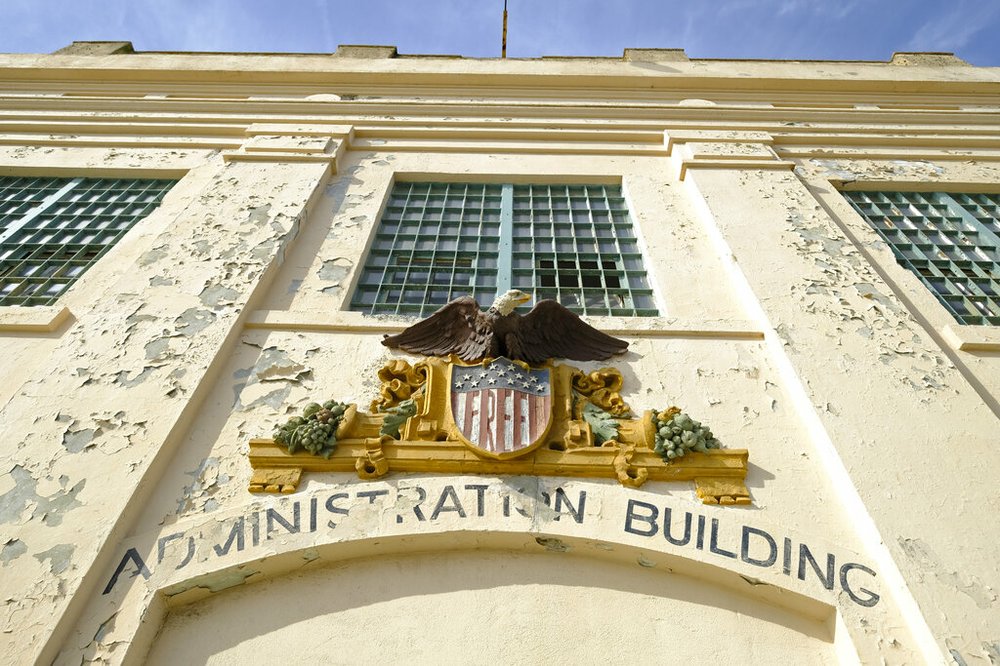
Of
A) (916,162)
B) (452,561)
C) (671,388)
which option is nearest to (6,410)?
(452,561)

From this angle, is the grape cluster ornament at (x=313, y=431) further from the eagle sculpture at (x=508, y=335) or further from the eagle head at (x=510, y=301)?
the eagle head at (x=510, y=301)

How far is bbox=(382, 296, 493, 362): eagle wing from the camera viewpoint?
4.18 meters

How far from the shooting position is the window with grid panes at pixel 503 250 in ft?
16.8

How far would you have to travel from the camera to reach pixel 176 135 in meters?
7.33

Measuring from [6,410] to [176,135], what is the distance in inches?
182

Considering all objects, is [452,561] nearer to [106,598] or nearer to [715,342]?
[106,598]

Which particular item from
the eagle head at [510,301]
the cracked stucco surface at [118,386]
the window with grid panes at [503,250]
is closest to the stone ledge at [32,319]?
the cracked stucco surface at [118,386]

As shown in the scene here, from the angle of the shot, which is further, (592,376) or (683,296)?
(683,296)

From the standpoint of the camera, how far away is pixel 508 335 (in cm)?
405

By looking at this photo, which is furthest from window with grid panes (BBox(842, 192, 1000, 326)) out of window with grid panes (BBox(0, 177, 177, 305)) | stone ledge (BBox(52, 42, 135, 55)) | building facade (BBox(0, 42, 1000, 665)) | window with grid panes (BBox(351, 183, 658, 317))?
stone ledge (BBox(52, 42, 135, 55))

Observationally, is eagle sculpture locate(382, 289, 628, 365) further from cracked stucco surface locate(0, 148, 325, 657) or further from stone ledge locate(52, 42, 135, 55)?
stone ledge locate(52, 42, 135, 55)

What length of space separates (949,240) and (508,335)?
15.2 ft

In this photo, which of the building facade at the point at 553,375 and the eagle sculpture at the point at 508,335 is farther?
the eagle sculpture at the point at 508,335

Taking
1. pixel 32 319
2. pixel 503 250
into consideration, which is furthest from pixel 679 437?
pixel 32 319
